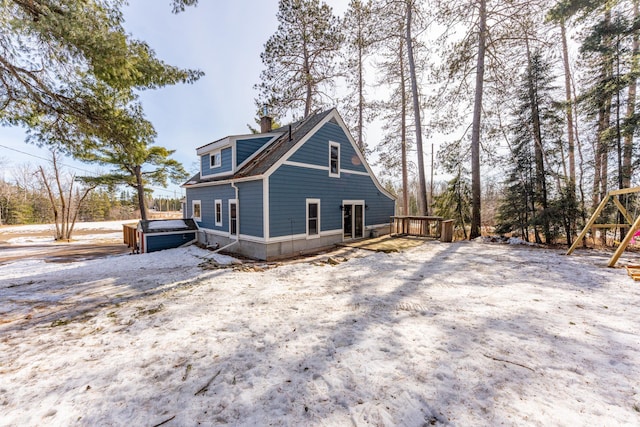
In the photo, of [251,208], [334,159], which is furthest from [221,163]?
[334,159]

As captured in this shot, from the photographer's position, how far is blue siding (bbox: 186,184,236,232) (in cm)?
1043

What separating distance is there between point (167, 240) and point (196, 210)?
7.00 ft

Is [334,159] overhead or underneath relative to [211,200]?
overhead

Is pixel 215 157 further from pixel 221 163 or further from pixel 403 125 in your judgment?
pixel 403 125

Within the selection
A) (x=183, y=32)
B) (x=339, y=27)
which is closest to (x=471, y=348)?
(x=183, y=32)

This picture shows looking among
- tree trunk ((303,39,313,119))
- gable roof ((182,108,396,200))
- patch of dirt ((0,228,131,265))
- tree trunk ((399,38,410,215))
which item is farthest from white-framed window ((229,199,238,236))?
tree trunk ((399,38,410,215))

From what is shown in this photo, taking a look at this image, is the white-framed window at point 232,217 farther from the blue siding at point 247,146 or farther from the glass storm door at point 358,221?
the glass storm door at point 358,221

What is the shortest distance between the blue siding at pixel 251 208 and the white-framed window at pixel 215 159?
2301 mm

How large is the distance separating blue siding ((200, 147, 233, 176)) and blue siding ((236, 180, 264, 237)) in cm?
159

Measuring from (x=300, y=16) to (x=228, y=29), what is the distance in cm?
652

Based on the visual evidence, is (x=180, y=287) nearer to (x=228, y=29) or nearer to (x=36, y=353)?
(x=36, y=353)

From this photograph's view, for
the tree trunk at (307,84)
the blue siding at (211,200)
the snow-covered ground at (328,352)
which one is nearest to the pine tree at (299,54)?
the tree trunk at (307,84)

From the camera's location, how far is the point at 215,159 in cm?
1132

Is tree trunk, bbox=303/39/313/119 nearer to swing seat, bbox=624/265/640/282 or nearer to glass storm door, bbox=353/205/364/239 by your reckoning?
glass storm door, bbox=353/205/364/239
